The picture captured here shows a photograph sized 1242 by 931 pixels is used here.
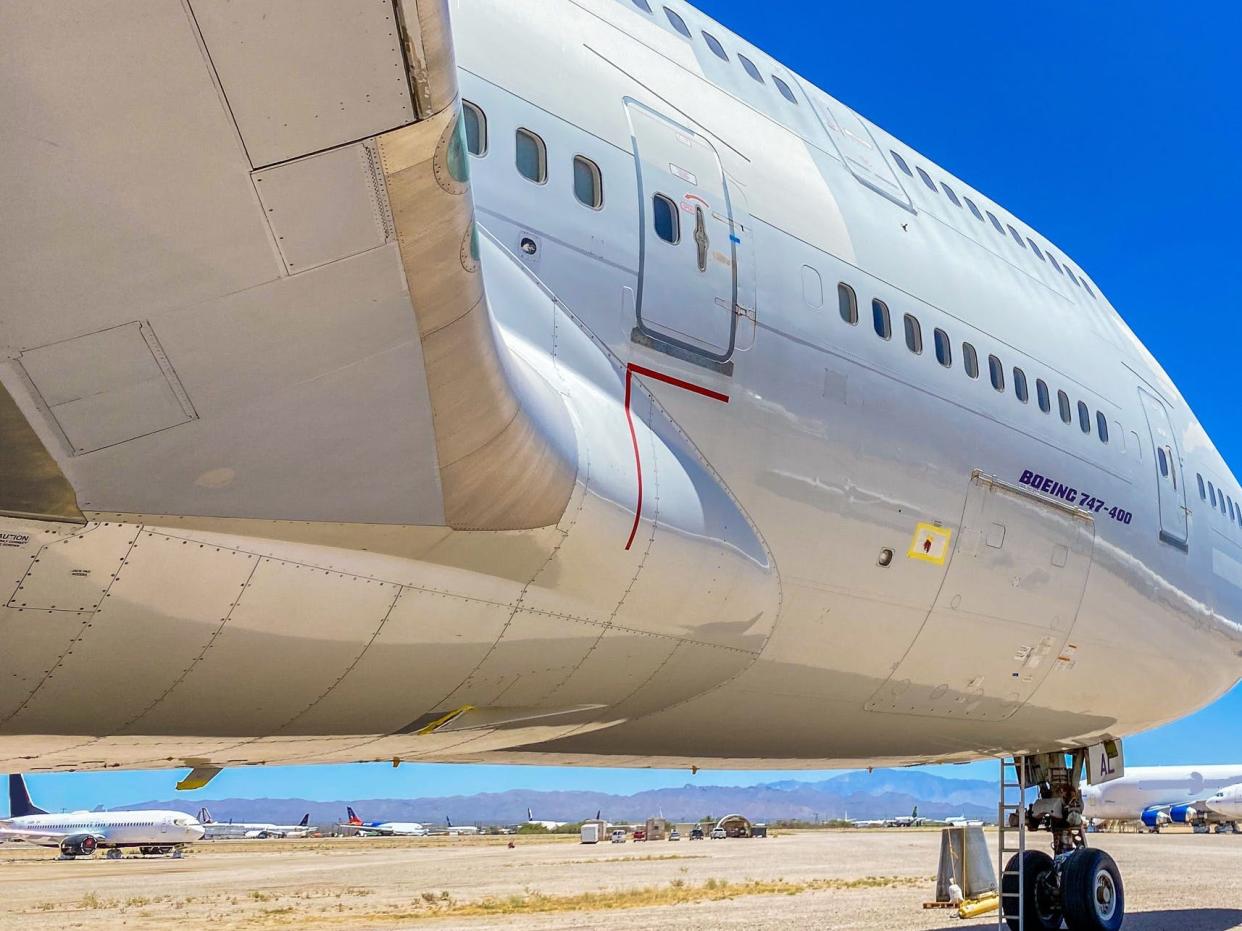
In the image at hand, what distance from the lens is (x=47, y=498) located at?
3531 mm

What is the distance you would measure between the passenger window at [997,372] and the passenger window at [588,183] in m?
3.90

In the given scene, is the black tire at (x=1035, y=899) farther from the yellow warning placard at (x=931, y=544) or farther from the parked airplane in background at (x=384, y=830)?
the parked airplane in background at (x=384, y=830)

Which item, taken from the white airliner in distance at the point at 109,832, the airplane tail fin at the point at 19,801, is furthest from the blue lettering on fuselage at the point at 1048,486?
the airplane tail fin at the point at 19,801

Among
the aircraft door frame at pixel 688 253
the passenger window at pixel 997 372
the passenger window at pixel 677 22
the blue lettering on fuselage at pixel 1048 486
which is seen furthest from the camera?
the blue lettering on fuselage at pixel 1048 486

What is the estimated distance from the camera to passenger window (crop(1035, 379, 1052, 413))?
30.9ft

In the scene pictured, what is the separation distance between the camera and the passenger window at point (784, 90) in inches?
331

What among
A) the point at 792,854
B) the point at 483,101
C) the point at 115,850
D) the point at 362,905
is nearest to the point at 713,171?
the point at 483,101

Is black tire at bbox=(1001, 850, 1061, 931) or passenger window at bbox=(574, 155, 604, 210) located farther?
black tire at bbox=(1001, 850, 1061, 931)

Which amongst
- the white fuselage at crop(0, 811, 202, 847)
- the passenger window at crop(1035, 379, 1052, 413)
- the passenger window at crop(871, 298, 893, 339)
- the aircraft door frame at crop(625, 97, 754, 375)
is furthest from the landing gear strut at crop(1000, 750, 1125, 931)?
the white fuselage at crop(0, 811, 202, 847)

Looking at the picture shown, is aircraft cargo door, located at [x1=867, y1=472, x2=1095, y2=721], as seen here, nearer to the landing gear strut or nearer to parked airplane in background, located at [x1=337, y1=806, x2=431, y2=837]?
the landing gear strut

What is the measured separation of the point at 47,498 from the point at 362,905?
21.8m

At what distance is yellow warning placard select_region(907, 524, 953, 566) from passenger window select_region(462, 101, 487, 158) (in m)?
3.91

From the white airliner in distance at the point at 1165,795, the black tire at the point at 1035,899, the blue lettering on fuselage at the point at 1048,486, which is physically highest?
the blue lettering on fuselage at the point at 1048,486

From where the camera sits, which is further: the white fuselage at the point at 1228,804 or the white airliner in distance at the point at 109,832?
the white airliner in distance at the point at 109,832
